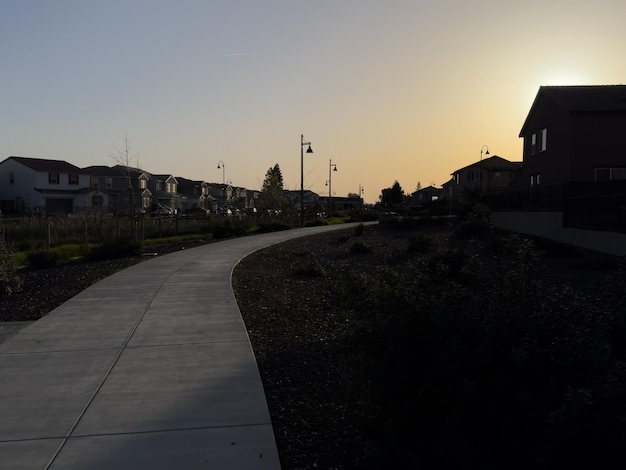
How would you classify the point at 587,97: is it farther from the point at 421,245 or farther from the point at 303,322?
the point at 303,322

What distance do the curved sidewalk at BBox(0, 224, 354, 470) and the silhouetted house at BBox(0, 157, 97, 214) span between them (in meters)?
66.0

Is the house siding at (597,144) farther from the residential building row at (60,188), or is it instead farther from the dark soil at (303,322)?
the residential building row at (60,188)

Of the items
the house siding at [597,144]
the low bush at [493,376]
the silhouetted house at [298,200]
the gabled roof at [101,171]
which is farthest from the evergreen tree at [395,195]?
the low bush at [493,376]

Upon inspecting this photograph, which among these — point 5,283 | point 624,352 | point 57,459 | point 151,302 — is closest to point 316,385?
point 57,459

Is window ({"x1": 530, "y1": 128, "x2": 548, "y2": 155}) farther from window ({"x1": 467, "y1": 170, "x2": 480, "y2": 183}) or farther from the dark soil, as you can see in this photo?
window ({"x1": 467, "y1": 170, "x2": 480, "y2": 183})

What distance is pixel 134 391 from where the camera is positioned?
621 cm

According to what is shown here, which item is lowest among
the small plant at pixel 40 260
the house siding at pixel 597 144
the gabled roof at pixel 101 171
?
the small plant at pixel 40 260

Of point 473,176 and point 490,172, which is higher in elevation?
point 490,172

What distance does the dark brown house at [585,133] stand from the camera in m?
32.2

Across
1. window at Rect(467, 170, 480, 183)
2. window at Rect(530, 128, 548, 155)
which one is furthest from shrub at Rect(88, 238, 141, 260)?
window at Rect(467, 170, 480, 183)

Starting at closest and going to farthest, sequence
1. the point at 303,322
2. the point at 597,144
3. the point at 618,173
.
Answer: the point at 303,322 < the point at 618,173 < the point at 597,144

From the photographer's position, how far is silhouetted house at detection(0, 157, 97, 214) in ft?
237

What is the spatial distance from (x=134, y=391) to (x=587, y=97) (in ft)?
112

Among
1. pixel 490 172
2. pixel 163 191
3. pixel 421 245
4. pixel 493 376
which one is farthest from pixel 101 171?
pixel 493 376
